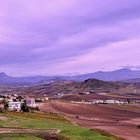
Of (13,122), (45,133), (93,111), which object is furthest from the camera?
(93,111)

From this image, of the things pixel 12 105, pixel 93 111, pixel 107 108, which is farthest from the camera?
pixel 107 108

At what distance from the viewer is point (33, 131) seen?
53781 mm

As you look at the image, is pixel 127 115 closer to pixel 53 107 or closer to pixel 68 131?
pixel 53 107

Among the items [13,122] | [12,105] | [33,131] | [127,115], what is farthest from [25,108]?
[33,131]

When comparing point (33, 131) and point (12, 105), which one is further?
point (12, 105)

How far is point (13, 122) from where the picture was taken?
6400 cm

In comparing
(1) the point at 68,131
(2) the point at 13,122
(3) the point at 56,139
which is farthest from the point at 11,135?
(2) the point at 13,122

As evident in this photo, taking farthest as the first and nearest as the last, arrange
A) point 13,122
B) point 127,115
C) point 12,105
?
point 127,115 → point 12,105 → point 13,122

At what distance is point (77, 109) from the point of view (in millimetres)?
147625

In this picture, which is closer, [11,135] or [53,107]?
[11,135]

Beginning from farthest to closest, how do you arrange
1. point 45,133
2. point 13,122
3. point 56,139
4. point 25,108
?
point 25,108, point 13,122, point 45,133, point 56,139

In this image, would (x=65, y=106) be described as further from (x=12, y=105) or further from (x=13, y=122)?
(x=13, y=122)

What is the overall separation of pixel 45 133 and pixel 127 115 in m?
85.8

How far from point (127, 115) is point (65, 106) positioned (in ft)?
83.3
